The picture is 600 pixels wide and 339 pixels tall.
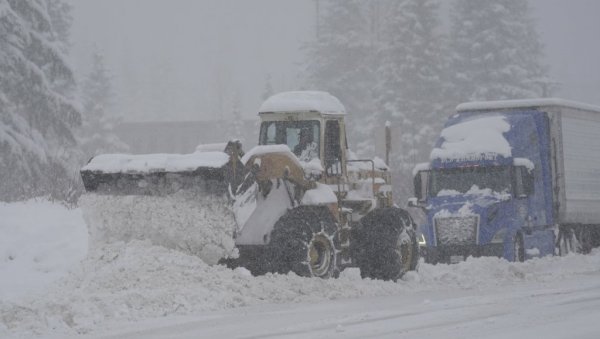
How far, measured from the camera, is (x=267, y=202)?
47.6ft

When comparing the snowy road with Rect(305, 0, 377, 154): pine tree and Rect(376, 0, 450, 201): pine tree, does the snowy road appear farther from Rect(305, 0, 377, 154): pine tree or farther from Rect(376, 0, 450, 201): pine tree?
Rect(305, 0, 377, 154): pine tree

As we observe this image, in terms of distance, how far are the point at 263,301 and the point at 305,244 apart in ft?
4.64

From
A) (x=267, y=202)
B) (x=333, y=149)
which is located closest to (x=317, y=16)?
(x=333, y=149)

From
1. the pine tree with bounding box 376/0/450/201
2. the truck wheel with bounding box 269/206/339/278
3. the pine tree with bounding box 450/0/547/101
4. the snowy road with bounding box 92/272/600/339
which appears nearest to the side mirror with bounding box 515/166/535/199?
the snowy road with bounding box 92/272/600/339

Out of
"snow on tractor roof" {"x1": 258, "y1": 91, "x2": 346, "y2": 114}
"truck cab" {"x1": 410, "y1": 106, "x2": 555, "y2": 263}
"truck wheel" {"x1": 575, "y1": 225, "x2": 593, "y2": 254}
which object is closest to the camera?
"snow on tractor roof" {"x1": 258, "y1": 91, "x2": 346, "y2": 114}

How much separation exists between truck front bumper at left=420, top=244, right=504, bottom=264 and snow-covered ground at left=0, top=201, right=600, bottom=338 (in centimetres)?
192

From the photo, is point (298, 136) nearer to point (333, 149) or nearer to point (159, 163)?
point (333, 149)

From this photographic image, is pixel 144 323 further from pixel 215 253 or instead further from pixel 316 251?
pixel 316 251

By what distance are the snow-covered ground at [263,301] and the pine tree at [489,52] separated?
3184cm

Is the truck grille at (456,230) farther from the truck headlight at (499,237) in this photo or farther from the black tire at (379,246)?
the black tire at (379,246)

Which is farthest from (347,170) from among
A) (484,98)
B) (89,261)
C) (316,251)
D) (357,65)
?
(357,65)

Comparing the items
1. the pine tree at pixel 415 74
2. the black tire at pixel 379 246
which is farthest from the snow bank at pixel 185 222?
the pine tree at pixel 415 74

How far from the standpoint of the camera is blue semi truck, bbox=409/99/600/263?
19500 millimetres

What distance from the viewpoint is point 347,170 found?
53.4 feet
